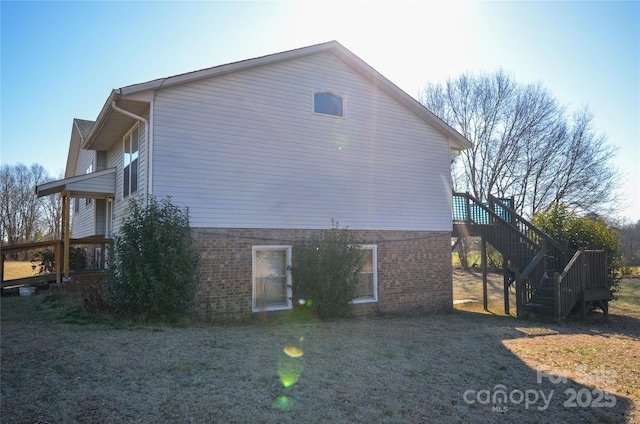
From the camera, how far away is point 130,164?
40.1 feet

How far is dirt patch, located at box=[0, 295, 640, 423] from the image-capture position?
5.10 m

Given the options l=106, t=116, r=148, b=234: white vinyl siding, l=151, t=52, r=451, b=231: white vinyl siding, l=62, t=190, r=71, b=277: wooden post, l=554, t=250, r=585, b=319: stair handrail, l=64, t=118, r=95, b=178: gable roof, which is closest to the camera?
l=151, t=52, r=451, b=231: white vinyl siding

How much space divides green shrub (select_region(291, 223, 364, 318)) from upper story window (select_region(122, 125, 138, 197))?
454 cm

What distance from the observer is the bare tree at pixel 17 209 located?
4944 cm

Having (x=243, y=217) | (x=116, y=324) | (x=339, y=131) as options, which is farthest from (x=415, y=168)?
(x=116, y=324)

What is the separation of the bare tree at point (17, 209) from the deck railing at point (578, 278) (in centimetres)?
5176

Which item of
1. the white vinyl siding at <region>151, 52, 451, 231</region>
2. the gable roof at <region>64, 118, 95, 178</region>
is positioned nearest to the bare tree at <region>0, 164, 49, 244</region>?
the gable roof at <region>64, 118, 95, 178</region>

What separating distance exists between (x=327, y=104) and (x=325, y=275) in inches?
193

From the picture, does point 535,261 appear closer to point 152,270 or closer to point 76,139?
point 152,270

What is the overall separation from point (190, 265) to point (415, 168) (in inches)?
300

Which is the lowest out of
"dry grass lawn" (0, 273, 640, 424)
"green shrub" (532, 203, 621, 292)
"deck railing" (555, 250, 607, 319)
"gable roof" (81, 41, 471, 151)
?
"dry grass lawn" (0, 273, 640, 424)

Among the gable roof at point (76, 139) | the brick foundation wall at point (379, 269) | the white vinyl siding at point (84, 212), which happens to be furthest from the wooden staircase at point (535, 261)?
the gable roof at point (76, 139)

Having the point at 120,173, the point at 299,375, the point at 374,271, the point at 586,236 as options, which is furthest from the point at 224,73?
the point at 586,236

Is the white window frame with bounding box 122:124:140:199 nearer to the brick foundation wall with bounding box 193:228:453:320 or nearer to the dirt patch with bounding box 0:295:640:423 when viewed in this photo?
the brick foundation wall with bounding box 193:228:453:320
